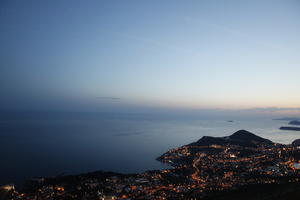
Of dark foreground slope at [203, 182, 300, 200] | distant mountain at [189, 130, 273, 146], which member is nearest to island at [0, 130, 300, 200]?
dark foreground slope at [203, 182, 300, 200]

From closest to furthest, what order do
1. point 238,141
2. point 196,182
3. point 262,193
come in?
point 262,193 → point 196,182 → point 238,141

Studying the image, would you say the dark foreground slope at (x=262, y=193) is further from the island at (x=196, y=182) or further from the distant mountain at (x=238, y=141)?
the distant mountain at (x=238, y=141)

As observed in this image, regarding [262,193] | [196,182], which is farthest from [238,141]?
[262,193]

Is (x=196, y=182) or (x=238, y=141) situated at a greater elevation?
(x=238, y=141)

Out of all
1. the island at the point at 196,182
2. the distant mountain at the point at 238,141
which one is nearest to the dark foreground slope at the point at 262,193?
the island at the point at 196,182

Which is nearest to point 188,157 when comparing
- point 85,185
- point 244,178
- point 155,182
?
point 244,178

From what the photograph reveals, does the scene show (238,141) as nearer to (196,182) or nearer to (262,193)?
Result: (196,182)

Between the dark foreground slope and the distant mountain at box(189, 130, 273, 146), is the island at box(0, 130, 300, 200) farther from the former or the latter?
the distant mountain at box(189, 130, 273, 146)

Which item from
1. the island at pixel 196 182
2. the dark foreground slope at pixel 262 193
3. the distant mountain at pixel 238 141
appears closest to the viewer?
the dark foreground slope at pixel 262 193
